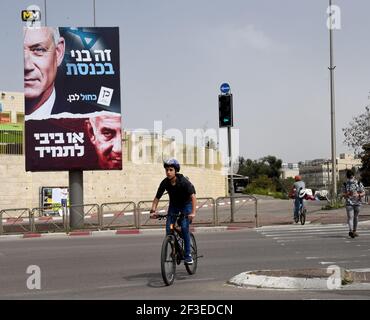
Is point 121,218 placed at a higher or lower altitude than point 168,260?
lower

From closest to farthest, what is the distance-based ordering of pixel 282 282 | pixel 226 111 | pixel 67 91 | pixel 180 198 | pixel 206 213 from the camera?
pixel 282 282, pixel 180 198, pixel 226 111, pixel 67 91, pixel 206 213

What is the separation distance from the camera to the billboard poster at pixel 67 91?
24.0 metres

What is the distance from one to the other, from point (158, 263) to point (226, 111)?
11189 mm

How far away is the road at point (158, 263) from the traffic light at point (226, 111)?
4.84 metres

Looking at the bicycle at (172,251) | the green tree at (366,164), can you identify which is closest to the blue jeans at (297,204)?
the bicycle at (172,251)

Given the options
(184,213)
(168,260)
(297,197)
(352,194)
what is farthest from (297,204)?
(168,260)

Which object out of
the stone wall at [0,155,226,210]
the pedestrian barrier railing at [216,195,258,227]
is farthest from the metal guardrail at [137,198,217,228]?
the stone wall at [0,155,226,210]

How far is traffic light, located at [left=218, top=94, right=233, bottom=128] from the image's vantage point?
902 inches

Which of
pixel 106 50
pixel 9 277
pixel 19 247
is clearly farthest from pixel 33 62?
pixel 9 277

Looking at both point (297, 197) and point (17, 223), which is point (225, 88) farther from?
point (17, 223)

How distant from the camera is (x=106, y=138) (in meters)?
24.7
